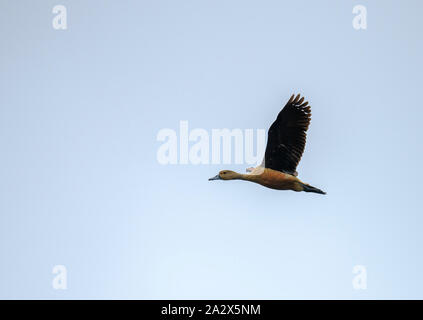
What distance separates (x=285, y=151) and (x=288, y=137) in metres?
0.35

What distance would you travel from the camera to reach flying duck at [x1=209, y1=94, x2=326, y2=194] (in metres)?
68.0

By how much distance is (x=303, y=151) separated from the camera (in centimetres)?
6825

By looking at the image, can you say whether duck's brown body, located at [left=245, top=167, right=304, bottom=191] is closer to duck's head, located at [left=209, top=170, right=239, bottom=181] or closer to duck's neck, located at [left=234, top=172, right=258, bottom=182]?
duck's neck, located at [left=234, top=172, right=258, bottom=182]

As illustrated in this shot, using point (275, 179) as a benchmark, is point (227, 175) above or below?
above

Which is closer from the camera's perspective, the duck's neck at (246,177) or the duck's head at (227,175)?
the duck's neck at (246,177)

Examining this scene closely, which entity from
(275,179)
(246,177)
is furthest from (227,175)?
(275,179)

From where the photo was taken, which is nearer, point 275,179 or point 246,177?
point 275,179

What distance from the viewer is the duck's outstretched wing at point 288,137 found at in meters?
68.0

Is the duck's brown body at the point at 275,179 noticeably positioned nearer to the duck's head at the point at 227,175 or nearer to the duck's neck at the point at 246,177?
the duck's neck at the point at 246,177

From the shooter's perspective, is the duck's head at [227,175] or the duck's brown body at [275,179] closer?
the duck's brown body at [275,179]

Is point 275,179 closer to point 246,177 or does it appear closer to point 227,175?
point 246,177

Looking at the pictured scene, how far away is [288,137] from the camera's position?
68125mm
